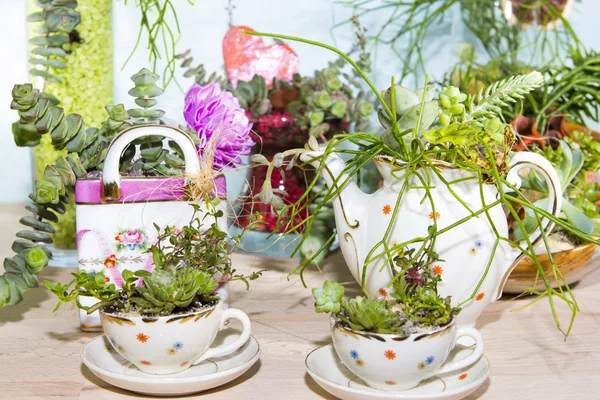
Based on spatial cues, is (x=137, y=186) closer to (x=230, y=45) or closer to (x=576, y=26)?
(x=230, y=45)

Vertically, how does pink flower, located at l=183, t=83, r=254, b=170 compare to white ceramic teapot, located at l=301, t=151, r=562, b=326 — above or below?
above

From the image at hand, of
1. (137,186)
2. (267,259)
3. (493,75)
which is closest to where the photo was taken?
(137,186)

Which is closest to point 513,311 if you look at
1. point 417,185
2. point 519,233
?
point 519,233

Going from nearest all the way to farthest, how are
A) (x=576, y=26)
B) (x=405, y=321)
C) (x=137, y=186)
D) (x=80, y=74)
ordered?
(x=405, y=321)
(x=137, y=186)
(x=80, y=74)
(x=576, y=26)

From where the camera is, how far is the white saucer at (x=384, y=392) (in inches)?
18.7

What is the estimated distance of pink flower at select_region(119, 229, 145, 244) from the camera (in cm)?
61

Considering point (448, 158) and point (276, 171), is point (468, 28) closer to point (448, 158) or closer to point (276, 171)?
point (276, 171)

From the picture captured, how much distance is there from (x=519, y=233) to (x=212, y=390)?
34 cm

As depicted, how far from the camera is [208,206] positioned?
604 mm

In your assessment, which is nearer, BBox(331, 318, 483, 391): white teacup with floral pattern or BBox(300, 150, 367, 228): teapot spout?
BBox(331, 318, 483, 391): white teacup with floral pattern

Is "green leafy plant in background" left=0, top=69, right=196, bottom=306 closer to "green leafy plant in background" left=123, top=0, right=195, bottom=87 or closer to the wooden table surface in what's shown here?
the wooden table surface

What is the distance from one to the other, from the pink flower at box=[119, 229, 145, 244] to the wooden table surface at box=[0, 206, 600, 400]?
10 cm

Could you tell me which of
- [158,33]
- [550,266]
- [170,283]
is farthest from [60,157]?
[550,266]

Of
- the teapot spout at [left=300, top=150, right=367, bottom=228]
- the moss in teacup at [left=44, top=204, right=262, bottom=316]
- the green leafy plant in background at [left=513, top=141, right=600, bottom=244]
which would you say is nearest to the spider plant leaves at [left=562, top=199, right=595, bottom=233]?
the green leafy plant in background at [left=513, top=141, right=600, bottom=244]
